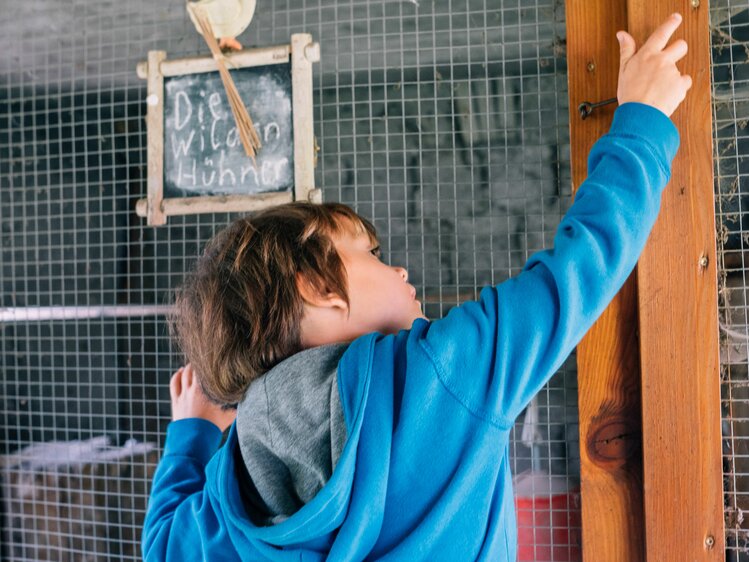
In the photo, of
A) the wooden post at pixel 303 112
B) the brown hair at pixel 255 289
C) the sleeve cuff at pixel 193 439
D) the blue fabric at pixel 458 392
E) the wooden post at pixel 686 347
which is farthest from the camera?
the wooden post at pixel 303 112

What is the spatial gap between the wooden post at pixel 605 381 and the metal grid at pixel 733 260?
134 mm

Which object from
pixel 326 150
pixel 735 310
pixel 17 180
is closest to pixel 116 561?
pixel 17 180

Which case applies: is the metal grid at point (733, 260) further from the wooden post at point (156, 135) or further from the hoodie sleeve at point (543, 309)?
the wooden post at point (156, 135)

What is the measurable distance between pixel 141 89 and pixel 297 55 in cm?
49

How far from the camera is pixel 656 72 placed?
0.79 meters

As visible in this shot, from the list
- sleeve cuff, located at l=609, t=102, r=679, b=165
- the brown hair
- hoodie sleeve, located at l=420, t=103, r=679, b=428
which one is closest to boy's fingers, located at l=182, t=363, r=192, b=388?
the brown hair

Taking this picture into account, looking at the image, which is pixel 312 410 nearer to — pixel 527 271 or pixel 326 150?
pixel 527 271

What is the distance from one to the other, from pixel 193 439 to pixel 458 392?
52cm

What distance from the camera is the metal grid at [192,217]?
1153mm

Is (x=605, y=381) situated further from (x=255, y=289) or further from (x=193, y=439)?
(x=193, y=439)

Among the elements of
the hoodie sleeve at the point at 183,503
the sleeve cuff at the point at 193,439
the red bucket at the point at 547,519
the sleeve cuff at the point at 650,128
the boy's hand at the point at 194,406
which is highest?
the sleeve cuff at the point at 650,128

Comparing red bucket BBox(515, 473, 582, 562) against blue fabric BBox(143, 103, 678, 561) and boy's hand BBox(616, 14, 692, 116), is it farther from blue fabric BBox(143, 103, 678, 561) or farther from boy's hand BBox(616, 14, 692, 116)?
boy's hand BBox(616, 14, 692, 116)

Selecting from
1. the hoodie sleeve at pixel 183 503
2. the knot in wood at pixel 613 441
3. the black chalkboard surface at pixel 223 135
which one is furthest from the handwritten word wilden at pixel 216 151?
the knot in wood at pixel 613 441

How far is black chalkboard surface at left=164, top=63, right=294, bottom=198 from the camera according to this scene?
3.81ft
